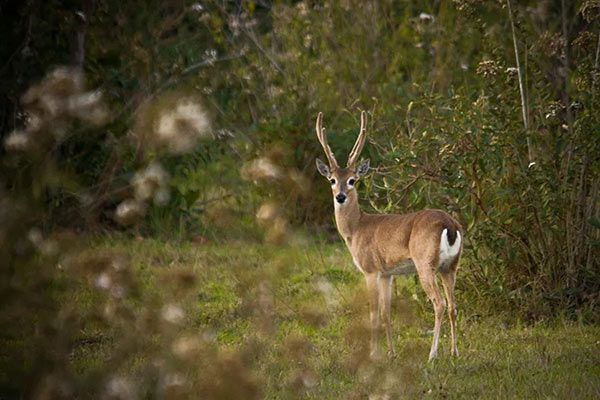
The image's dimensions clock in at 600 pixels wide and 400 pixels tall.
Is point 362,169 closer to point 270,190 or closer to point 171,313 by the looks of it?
point 270,190

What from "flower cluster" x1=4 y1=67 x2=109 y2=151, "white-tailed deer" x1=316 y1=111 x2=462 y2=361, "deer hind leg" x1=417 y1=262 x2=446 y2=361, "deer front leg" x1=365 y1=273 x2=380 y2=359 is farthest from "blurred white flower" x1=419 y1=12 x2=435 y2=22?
"flower cluster" x1=4 y1=67 x2=109 y2=151

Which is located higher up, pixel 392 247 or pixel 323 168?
pixel 392 247

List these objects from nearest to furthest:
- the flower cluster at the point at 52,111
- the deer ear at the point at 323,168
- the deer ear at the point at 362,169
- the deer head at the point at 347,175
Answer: the flower cluster at the point at 52,111, the deer head at the point at 347,175, the deer ear at the point at 362,169, the deer ear at the point at 323,168

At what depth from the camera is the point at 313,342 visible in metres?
7.43

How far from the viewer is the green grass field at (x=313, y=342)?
13.4 ft

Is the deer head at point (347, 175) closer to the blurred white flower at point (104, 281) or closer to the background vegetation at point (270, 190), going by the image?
the background vegetation at point (270, 190)

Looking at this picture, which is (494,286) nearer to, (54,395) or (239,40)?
(54,395)

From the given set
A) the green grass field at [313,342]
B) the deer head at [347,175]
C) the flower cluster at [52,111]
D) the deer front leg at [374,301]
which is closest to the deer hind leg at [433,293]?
the green grass field at [313,342]

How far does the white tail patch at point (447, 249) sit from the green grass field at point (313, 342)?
586 millimetres

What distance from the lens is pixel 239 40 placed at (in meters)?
13.3

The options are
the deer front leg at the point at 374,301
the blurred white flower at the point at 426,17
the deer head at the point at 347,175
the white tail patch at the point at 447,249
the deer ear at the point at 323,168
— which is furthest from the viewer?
the blurred white flower at the point at 426,17

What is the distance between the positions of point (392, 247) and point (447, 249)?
1.97 feet

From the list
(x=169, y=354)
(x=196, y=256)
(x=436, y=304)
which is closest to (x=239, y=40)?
(x=196, y=256)

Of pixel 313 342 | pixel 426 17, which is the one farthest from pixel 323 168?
pixel 426 17
